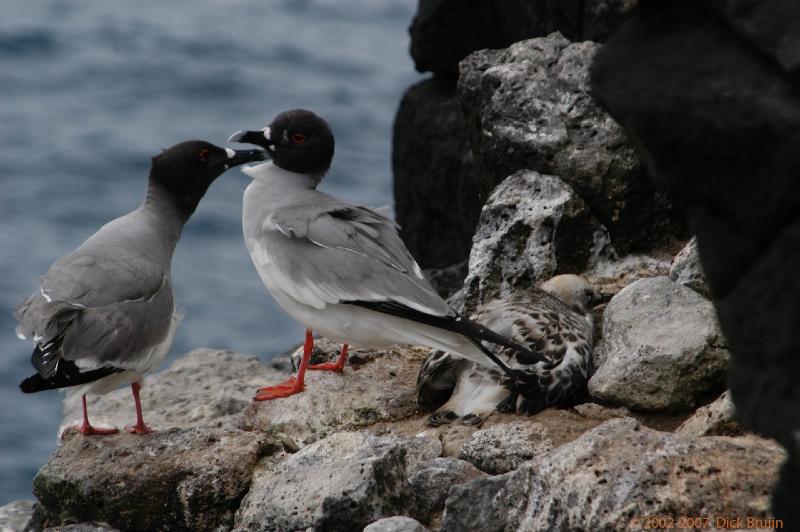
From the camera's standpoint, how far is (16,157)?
57.7ft

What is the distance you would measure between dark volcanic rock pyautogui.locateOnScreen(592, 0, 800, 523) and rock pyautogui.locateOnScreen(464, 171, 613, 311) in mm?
3878

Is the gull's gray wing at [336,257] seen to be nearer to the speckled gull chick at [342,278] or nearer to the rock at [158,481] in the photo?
the speckled gull chick at [342,278]

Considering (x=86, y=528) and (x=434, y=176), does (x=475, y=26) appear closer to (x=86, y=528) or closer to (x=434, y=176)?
(x=434, y=176)

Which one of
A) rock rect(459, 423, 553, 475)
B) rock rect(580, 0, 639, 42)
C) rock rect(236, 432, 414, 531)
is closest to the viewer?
rock rect(236, 432, 414, 531)

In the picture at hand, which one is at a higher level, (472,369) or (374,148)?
(472,369)

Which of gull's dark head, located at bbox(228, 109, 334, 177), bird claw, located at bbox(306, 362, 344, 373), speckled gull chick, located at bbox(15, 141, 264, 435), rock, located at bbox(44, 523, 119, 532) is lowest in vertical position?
rock, located at bbox(44, 523, 119, 532)

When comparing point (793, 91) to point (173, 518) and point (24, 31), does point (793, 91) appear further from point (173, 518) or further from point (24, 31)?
point (24, 31)

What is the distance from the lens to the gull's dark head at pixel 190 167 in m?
7.31

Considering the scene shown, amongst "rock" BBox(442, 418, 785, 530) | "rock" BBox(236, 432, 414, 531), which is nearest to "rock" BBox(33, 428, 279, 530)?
"rock" BBox(236, 432, 414, 531)

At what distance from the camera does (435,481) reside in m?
5.17

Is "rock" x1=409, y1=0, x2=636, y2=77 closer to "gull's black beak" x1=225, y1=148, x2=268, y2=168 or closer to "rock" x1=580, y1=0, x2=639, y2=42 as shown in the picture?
"rock" x1=580, y1=0, x2=639, y2=42

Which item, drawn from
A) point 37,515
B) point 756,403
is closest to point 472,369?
point 37,515

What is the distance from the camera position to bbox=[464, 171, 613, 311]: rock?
7258mm

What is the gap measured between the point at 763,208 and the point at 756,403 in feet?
1.56
